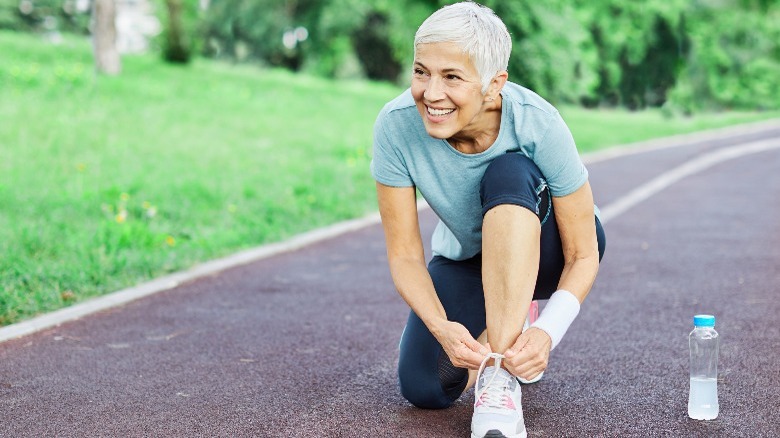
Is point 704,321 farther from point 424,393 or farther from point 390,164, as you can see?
point 390,164

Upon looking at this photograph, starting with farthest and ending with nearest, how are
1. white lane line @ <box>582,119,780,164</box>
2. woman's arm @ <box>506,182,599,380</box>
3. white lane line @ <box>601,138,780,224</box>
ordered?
white lane line @ <box>582,119,780,164</box>, white lane line @ <box>601,138,780,224</box>, woman's arm @ <box>506,182,599,380</box>

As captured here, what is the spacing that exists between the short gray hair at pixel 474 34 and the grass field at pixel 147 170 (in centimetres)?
309

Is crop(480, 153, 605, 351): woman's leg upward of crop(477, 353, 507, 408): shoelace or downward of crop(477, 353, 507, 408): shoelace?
upward

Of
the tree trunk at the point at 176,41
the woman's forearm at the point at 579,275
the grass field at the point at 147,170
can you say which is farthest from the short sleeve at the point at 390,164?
the tree trunk at the point at 176,41

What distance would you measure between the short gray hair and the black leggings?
0.30 m

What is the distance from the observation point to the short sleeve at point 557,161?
3.45 metres

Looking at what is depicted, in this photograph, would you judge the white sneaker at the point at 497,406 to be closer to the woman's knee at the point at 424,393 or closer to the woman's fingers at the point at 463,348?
the woman's fingers at the point at 463,348

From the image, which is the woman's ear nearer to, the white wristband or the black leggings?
the black leggings

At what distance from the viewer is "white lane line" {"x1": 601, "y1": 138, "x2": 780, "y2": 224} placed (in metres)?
10.9

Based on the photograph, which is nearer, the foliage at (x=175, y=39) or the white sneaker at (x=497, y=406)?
the white sneaker at (x=497, y=406)

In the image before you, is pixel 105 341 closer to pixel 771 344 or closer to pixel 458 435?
pixel 458 435

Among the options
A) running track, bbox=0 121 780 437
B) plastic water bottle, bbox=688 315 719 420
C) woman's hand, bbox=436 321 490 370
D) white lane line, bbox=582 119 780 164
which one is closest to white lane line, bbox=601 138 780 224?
white lane line, bbox=582 119 780 164

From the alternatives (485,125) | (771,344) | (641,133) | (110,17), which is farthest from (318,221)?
(641,133)

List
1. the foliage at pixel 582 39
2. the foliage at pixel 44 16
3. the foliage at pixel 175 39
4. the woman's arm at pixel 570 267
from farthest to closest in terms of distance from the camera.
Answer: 1. the foliage at pixel 44 16
2. the foliage at pixel 582 39
3. the foliage at pixel 175 39
4. the woman's arm at pixel 570 267
